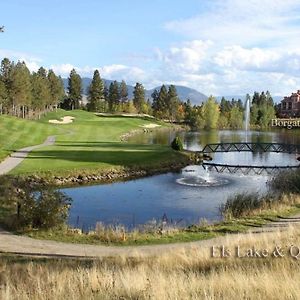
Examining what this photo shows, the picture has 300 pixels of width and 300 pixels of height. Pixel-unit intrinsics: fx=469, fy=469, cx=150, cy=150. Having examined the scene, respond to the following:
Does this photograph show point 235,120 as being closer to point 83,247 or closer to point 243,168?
point 243,168

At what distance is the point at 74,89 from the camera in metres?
162

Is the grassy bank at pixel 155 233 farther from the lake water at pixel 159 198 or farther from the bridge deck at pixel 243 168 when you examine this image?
the bridge deck at pixel 243 168

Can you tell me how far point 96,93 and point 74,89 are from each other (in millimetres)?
7910

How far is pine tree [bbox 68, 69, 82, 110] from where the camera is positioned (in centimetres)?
15675

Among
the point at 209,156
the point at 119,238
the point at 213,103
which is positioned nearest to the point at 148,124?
the point at 213,103

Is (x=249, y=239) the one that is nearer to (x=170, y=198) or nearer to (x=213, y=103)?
(x=170, y=198)

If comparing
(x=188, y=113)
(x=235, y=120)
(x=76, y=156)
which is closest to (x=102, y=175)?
(x=76, y=156)

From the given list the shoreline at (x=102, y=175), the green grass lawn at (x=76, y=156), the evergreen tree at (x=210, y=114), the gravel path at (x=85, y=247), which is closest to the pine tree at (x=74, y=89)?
the evergreen tree at (x=210, y=114)

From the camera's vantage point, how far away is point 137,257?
15.8m

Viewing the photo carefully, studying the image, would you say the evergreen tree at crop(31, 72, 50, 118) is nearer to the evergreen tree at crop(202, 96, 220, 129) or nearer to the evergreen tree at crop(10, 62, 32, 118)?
the evergreen tree at crop(10, 62, 32, 118)

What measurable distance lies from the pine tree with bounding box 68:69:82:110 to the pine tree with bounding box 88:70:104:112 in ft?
14.1

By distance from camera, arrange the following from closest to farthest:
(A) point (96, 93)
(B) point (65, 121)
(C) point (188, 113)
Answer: (B) point (65, 121) → (A) point (96, 93) → (C) point (188, 113)

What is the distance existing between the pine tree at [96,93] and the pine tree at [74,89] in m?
4.31

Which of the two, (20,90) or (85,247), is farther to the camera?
(20,90)
